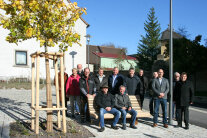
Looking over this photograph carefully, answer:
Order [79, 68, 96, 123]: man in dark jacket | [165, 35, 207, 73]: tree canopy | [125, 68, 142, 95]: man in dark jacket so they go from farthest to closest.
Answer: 1. [165, 35, 207, 73]: tree canopy
2. [125, 68, 142, 95]: man in dark jacket
3. [79, 68, 96, 123]: man in dark jacket

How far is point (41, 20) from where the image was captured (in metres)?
6.23

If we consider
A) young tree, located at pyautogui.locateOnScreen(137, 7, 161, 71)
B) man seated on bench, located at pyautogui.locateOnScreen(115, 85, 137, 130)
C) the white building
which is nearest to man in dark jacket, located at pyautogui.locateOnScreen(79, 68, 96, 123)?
man seated on bench, located at pyautogui.locateOnScreen(115, 85, 137, 130)

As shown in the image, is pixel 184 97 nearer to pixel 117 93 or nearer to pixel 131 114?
pixel 131 114

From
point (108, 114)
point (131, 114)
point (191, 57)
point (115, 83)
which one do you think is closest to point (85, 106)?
point (108, 114)

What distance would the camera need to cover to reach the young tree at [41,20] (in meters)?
5.91

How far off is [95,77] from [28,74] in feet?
54.2

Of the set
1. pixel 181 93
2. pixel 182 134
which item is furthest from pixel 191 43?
pixel 182 134

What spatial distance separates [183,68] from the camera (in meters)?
18.2

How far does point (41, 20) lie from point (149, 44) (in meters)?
46.4

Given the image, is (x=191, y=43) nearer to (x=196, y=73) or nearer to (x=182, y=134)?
(x=196, y=73)

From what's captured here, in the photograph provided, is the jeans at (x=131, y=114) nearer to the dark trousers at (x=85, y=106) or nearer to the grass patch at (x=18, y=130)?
the dark trousers at (x=85, y=106)

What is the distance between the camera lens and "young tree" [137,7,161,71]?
165 ft

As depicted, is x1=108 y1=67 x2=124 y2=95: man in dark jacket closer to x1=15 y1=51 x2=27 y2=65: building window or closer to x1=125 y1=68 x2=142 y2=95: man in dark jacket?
x1=125 y1=68 x2=142 y2=95: man in dark jacket

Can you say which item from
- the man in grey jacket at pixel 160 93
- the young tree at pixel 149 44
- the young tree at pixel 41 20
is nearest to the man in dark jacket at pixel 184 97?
the man in grey jacket at pixel 160 93
